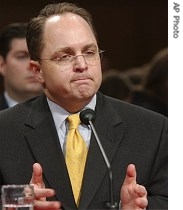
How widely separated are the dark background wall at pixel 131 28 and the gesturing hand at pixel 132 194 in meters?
2.85

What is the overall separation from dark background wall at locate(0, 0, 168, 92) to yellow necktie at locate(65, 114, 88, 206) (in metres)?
2.65

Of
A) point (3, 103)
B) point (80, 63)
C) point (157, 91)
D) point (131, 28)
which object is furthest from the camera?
point (131, 28)

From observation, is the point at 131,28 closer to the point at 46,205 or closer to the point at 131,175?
the point at 131,175

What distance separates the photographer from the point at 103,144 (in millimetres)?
2180

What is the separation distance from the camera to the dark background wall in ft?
15.9

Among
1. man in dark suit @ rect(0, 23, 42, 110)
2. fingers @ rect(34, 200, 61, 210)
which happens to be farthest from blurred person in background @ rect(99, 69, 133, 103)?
fingers @ rect(34, 200, 61, 210)

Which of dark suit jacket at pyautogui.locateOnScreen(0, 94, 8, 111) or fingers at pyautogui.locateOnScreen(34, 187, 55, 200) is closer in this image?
fingers at pyautogui.locateOnScreen(34, 187, 55, 200)

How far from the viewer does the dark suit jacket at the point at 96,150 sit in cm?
212

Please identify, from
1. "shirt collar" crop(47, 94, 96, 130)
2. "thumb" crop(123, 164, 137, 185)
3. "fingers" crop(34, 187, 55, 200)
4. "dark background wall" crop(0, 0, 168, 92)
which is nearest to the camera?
"fingers" crop(34, 187, 55, 200)

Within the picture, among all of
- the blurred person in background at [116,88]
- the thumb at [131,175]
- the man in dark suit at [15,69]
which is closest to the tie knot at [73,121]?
the thumb at [131,175]

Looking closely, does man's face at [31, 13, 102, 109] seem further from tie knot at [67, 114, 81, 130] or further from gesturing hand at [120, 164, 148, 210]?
gesturing hand at [120, 164, 148, 210]

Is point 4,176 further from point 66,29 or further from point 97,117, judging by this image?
point 66,29

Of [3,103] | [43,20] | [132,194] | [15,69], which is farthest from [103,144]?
[15,69]

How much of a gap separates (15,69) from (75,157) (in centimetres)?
137
